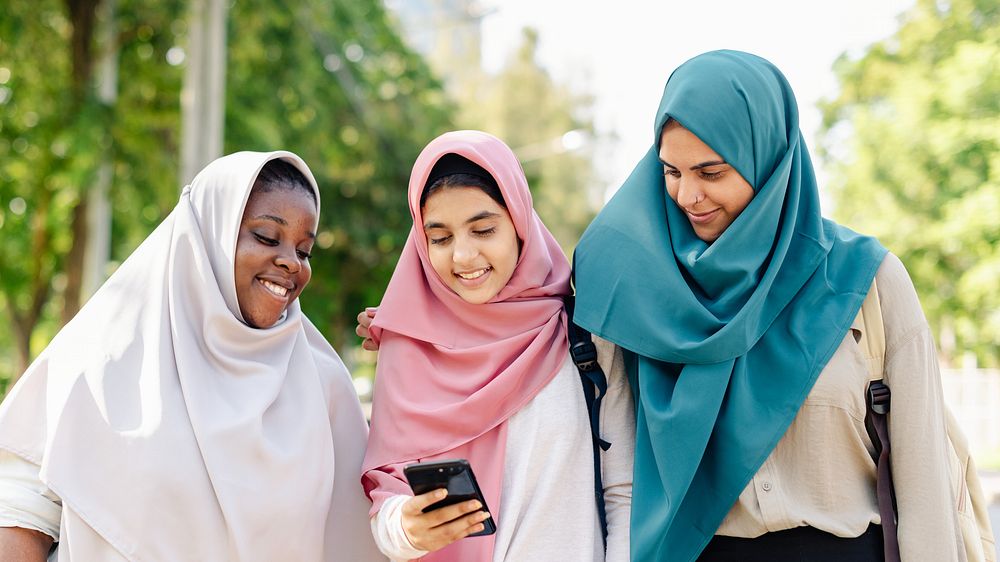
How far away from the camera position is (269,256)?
2930 millimetres

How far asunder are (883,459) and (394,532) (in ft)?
4.18

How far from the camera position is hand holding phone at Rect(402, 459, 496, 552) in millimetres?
2285

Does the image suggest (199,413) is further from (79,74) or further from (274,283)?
(79,74)

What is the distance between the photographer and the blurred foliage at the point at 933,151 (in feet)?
48.0

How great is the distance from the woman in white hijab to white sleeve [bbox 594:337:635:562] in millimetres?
799

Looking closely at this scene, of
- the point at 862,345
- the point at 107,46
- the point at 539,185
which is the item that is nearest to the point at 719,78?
the point at 862,345

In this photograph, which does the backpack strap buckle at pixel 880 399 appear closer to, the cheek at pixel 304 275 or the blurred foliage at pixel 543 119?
the cheek at pixel 304 275

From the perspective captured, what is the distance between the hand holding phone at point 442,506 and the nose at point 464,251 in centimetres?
69

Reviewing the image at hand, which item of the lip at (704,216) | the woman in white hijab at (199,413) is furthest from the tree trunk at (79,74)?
the lip at (704,216)

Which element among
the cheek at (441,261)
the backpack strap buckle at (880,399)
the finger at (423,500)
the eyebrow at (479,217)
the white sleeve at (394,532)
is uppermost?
Answer: the eyebrow at (479,217)

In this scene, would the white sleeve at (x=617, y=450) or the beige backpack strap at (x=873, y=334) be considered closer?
the beige backpack strap at (x=873, y=334)

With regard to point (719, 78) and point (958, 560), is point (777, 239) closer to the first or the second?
point (719, 78)

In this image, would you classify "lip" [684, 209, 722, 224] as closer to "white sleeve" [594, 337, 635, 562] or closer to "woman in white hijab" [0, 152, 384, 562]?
"white sleeve" [594, 337, 635, 562]

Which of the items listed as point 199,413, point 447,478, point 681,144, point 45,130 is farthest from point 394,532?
point 45,130
